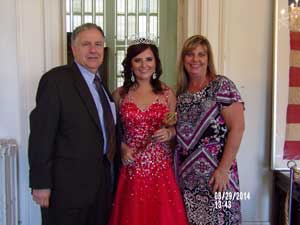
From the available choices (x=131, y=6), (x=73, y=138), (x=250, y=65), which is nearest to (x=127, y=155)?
(x=73, y=138)

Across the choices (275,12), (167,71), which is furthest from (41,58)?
(167,71)

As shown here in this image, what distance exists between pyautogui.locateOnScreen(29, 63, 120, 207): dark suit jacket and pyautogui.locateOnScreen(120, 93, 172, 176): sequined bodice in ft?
0.76

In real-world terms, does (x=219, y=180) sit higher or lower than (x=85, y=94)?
lower

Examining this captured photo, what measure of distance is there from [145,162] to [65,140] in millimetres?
455

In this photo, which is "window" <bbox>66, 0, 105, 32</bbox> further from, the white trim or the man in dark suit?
the man in dark suit

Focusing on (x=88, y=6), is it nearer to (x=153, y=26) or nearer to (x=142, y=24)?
(x=142, y=24)

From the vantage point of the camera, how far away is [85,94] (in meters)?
1.78

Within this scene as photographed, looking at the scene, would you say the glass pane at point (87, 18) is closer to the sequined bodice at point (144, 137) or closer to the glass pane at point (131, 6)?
the glass pane at point (131, 6)

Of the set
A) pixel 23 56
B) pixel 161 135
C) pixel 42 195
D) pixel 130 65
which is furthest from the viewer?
pixel 23 56

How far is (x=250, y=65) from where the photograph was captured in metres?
2.54

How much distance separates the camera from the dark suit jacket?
169cm

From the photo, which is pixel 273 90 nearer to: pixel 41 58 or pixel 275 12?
pixel 275 12

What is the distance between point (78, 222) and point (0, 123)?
877mm

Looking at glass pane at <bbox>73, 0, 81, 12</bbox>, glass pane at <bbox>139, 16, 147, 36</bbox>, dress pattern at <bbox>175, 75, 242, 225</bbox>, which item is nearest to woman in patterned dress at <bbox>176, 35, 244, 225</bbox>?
dress pattern at <bbox>175, 75, 242, 225</bbox>
